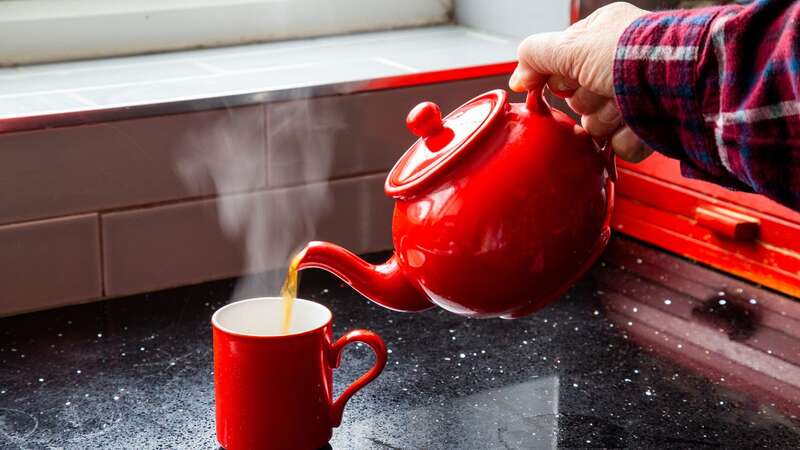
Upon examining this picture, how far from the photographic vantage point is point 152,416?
0.97 meters

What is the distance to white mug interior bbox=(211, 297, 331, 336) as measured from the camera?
928 millimetres

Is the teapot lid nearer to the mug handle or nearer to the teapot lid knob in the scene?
the teapot lid knob

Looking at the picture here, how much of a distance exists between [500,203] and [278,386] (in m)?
0.24

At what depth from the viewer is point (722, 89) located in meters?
0.67

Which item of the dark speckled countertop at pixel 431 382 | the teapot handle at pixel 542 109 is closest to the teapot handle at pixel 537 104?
the teapot handle at pixel 542 109

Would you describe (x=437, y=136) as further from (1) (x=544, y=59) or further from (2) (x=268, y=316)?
(2) (x=268, y=316)

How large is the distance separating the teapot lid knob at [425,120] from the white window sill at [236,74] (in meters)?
0.53

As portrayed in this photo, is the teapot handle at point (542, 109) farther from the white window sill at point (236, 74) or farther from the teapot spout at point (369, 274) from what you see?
the white window sill at point (236, 74)

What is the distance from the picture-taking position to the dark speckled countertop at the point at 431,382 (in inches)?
37.1

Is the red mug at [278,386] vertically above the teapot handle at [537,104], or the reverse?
the teapot handle at [537,104]

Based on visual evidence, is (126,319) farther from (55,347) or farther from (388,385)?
(388,385)

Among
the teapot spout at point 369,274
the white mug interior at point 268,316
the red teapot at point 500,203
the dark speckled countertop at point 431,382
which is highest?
the red teapot at point 500,203

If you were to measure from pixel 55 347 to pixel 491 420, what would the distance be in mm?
452

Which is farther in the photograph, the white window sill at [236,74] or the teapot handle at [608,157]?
the white window sill at [236,74]
